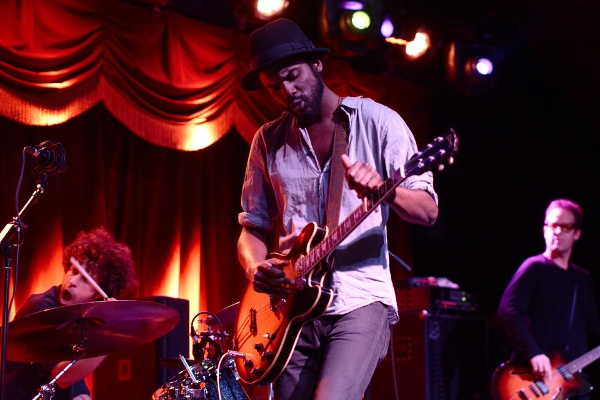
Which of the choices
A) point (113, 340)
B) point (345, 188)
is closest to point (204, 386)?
point (113, 340)

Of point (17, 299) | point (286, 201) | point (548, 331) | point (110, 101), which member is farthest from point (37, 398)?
point (548, 331)

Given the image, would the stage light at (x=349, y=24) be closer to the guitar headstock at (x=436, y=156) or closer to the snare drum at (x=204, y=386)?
the snare drum at (x=204, y=386)

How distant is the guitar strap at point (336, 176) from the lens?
2.77 m

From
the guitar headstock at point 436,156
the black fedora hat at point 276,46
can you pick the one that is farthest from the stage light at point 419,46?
the guitar headstock at point 436,156

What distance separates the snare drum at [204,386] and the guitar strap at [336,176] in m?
1.51

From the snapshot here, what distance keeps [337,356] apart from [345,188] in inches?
26.2

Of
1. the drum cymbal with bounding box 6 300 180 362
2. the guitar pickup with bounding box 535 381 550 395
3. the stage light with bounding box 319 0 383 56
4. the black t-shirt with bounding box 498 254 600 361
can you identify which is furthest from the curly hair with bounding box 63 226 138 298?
the guitar pickup with bounding box 535 381 550 395

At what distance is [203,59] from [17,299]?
2.53 meters

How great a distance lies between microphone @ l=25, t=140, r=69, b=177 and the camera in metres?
3.37

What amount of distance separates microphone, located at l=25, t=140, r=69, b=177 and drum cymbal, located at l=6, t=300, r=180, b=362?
663 mm

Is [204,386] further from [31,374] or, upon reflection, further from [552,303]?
[552,303]

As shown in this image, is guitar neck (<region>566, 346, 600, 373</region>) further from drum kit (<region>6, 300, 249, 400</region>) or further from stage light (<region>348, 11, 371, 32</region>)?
stage light (<region>348, 11, 371, 32</region>)

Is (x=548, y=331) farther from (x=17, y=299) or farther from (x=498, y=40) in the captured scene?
(x=17, y=299)

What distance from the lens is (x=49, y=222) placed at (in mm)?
5855
